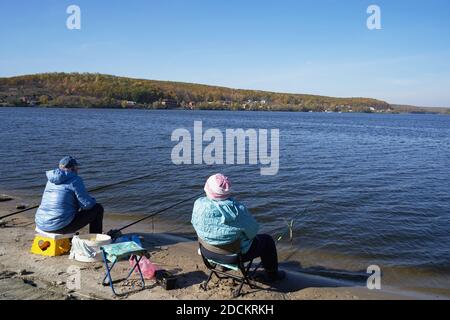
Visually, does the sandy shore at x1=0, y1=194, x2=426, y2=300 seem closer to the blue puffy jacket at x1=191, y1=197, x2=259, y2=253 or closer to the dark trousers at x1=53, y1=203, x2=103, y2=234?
the dark trousers at x1=53, y1=203, x2=103, y2=234

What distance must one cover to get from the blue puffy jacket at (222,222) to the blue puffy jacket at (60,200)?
297 cm

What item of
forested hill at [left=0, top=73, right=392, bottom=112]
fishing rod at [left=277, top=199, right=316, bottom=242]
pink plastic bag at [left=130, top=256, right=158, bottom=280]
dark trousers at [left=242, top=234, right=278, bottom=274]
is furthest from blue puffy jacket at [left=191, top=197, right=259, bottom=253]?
forested hill at [left=0, top=73, right=392, bottom=112]

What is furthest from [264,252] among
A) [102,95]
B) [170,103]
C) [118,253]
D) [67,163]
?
[170,103]

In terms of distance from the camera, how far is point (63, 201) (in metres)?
8.05

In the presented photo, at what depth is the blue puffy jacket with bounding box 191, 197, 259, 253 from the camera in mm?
6340

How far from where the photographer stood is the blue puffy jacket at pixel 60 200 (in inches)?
316

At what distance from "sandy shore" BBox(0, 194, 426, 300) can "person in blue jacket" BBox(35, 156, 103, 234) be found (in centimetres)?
63

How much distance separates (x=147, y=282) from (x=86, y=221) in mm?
2244

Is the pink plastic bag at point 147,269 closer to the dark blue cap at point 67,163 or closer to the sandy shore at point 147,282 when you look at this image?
the sandy shore at point 147,282

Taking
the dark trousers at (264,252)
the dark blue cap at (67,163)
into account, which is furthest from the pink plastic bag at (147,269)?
the dark blue cap at (67,163)

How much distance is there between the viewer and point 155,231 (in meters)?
11.4

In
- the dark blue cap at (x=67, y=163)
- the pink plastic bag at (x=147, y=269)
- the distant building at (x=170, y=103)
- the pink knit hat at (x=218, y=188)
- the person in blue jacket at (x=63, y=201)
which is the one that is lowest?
the pink plastic bag at (x=147, y=269)
